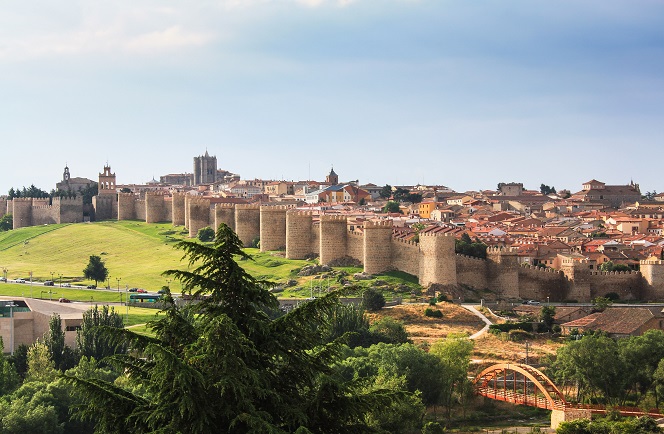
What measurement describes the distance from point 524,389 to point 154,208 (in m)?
49.4

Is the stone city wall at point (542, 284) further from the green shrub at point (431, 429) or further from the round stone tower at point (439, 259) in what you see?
the green shrub at point (431, 429)

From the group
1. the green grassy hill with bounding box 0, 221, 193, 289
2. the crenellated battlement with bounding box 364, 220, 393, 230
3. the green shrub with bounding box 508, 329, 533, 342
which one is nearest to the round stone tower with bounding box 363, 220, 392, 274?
the crenellated battlement with bounding box 364, 220, 393, 230

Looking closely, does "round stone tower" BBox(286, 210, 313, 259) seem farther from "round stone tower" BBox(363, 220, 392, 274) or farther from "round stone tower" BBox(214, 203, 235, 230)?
"round stone tower" BBox(214, 203, 235, 230)

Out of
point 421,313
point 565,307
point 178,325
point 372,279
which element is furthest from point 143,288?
point 178,325

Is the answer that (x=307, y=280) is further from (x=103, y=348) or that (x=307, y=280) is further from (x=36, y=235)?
(x=36, y=235)

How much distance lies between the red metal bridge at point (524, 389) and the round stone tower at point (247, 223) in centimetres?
2677

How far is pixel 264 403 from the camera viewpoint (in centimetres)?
1005

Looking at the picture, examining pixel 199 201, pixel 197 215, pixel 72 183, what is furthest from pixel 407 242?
pixel 72 183

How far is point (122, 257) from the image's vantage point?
6600 cm

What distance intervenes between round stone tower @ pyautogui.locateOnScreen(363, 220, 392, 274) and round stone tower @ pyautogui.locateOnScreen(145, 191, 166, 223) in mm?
34027

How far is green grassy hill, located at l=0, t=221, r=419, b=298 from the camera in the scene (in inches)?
1981

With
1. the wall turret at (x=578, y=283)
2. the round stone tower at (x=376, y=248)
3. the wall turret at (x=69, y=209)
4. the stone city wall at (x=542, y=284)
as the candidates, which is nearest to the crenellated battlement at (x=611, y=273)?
the wall turret at (x=578, y=283)

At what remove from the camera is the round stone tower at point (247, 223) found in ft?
208

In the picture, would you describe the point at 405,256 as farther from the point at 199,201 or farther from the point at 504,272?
the point at 199,201
